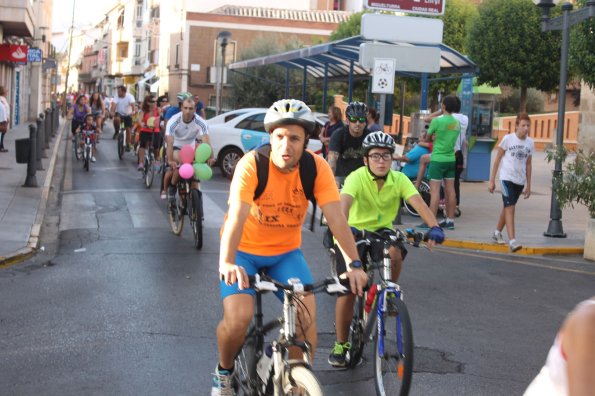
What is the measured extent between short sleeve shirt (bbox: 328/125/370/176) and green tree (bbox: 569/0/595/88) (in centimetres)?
1102

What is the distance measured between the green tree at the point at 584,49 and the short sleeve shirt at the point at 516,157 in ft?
27.9

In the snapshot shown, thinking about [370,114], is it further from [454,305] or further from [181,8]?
[181,8]

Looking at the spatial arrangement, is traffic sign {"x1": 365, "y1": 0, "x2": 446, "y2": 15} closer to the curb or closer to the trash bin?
the curb

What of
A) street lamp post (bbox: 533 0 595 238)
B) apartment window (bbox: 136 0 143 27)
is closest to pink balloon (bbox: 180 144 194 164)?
street lamp post (bbox: 533 0 595 238)

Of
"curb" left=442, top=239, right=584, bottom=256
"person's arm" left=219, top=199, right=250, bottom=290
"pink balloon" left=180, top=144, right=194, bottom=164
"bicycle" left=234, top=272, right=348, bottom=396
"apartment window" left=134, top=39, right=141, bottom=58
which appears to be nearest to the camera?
"bicycle" left=234, top=272, right=348, bottom=396

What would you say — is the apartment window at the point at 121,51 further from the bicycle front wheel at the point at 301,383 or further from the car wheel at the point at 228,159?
the bicycle front wheel at the point at 301,383

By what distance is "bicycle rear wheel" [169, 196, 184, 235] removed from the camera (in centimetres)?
1235

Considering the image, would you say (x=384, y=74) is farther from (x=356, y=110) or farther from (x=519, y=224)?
(x=356, y=110)

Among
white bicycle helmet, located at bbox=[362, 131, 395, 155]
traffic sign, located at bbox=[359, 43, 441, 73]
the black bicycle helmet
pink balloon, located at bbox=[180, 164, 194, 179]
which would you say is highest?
traffic sign, located at bbox=[359, 43, 441, 73]

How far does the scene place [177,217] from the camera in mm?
12422

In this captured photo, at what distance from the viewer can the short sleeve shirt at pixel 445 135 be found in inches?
534

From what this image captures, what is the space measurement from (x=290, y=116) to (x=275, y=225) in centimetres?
58

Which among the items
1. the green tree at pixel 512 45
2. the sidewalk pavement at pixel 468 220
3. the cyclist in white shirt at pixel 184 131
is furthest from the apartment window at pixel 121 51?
the cyclist in white shirt at pixel 184 131

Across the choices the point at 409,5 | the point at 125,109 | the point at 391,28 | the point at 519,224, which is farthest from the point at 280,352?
the point at 125,109
